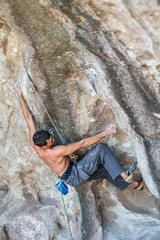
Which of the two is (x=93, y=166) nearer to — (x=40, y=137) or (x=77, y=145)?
(x=77, y=145)

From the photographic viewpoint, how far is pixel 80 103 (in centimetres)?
332

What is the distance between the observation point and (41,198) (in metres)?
3.86

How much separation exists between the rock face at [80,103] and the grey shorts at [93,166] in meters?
0.24

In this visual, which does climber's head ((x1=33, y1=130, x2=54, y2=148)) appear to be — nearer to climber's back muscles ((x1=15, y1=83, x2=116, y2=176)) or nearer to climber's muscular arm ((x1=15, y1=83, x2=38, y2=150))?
climber's back muscles ((x1=15, y1=83, x2=116, y2=176))

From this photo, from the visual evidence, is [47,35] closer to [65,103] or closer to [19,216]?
[65,103]

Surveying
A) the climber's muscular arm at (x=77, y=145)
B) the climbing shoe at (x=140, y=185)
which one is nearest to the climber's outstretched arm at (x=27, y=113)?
the climber's muscular arm at (x=77, y=145)

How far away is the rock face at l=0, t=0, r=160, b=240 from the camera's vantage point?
234 cm

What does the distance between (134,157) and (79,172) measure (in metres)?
0.79

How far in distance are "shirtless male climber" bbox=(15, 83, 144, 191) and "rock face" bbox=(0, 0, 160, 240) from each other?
132 millimetres

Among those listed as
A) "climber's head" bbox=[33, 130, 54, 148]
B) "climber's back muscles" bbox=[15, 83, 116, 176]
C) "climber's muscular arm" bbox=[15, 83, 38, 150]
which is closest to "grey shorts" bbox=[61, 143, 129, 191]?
"climber's back muscles" bbox=[15, 83, 116, 176]

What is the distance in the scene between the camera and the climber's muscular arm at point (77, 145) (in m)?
3.28

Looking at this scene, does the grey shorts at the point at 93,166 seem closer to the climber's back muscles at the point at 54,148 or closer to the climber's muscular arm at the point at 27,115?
the climber's back muscles at the point at 54,148

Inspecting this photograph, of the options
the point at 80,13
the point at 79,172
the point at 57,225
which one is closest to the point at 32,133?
the point at 79,172

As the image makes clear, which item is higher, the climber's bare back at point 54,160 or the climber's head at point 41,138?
the climber's head at point 41,138
